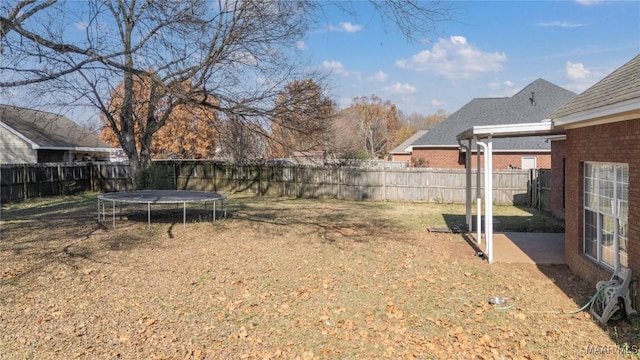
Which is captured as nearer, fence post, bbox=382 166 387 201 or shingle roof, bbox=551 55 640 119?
shingle roof, bbox=551 55 640 119

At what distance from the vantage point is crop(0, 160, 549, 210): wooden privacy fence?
1806 centimetres

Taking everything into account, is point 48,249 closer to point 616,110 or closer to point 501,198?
point 616,110

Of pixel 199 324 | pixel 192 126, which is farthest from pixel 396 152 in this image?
pixel 199 324

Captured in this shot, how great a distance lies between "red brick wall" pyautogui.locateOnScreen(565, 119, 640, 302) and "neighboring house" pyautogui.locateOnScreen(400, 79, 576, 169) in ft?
55.8

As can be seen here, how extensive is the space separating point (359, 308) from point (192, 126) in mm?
22494

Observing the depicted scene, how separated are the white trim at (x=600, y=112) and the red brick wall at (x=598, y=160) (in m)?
0.30

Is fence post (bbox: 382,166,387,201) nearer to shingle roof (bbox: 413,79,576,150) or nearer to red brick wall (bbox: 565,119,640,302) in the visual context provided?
shingle roof (bbox: 413,79,576,150)

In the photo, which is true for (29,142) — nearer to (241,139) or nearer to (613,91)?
(241,139)

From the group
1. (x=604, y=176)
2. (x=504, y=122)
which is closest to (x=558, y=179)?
(x=604, y=176)

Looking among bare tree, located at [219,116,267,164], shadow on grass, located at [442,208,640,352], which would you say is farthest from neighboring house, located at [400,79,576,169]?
bare tree, located at [219,116,267,164]

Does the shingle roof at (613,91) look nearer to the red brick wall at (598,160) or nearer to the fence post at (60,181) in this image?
the red brick wall at (598,160)

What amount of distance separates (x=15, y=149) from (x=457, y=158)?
2566cm

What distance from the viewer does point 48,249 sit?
331 inches

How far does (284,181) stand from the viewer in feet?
72.0
